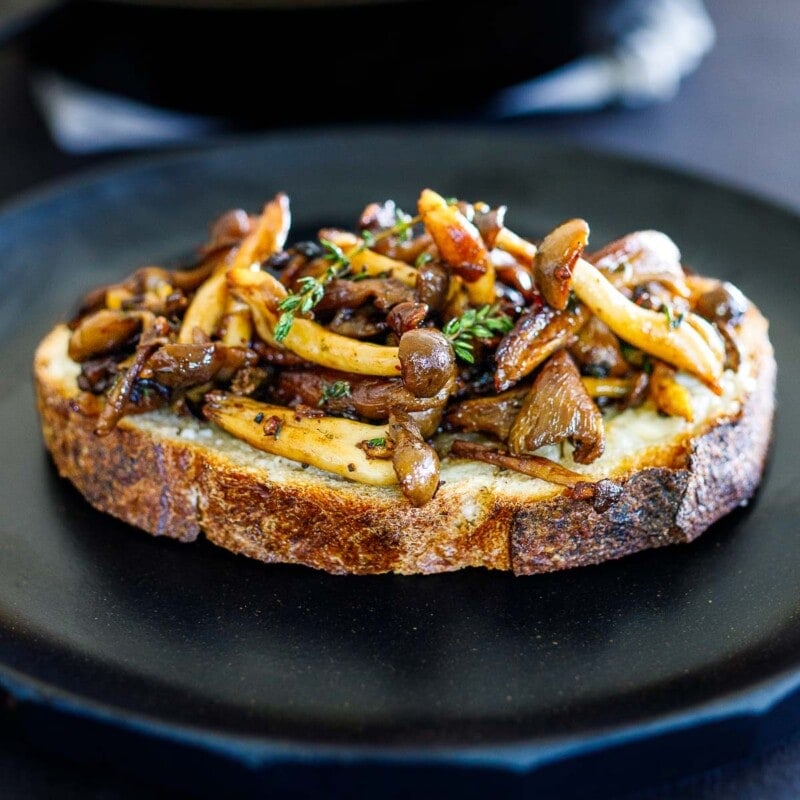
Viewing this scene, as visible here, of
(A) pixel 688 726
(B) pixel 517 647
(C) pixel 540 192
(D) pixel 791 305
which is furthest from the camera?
(C) pixel 540 192

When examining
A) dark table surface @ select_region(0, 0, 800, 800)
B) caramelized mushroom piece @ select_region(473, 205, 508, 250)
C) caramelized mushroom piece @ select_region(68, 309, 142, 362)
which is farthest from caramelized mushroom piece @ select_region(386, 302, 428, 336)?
dark table surface @ select_region(0, 0, 800, 800)

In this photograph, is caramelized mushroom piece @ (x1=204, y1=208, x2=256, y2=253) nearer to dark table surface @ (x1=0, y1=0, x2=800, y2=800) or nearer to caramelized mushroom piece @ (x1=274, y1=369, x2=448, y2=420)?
caramelized mushroom piece @ (x1=274, y1=369, x2=448, y2=420)

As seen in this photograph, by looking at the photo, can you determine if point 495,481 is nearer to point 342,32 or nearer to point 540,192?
point 540,192

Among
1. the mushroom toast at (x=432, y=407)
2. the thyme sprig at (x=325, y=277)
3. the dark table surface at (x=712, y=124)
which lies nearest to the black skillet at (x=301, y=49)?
the dark table surface at (x=712, y=124)

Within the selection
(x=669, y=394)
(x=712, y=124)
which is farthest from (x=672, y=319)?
(x=712, y=124)

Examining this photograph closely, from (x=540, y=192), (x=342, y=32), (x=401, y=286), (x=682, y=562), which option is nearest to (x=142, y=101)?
(x=342, y=32)
